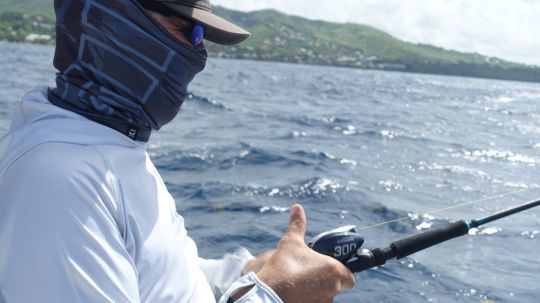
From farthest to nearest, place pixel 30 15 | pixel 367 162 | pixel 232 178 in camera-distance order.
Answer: pixel 30 15, pixel 367 162, pixel 232 178

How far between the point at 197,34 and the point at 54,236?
2.64 ft

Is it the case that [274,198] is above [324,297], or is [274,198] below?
below

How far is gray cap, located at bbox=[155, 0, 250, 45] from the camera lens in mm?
1984

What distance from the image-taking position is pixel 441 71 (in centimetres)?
14062

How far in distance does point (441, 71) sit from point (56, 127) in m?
145

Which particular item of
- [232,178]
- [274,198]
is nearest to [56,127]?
[274,198]

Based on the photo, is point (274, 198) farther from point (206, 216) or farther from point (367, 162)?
point (367, 162)

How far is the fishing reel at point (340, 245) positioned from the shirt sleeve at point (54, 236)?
1.11m

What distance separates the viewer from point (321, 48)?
15612 centimetres

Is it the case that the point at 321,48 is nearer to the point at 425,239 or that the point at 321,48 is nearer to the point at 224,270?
the point at 425,239

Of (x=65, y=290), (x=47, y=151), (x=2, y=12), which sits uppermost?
(x=47, y=151)

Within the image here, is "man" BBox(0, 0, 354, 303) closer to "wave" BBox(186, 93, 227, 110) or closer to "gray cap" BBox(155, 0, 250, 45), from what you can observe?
"gray cap" BBox(155, 0, 250, 45)

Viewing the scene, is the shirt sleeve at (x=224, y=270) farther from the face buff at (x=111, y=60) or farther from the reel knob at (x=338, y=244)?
the face buff at (x=111, y=60)

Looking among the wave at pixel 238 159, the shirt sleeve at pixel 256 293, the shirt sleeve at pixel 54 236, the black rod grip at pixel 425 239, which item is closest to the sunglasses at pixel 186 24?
the shirt sleeve at pixel 54 236
